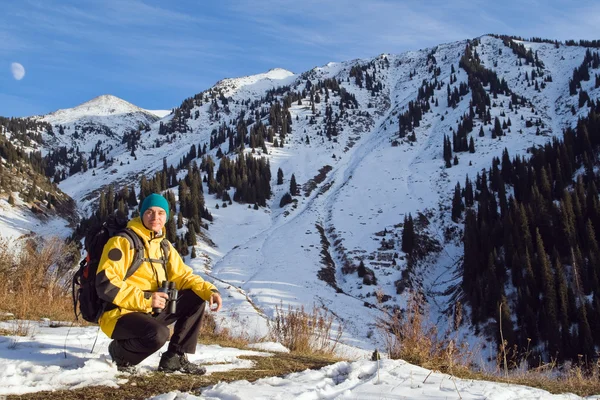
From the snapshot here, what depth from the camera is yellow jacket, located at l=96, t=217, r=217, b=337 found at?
3.49 m

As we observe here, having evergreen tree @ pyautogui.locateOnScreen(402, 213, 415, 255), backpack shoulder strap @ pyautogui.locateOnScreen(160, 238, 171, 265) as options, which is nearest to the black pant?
backpack shoulder strap @ pyautogui.locateOnScreen(160, 238, 171, 265)

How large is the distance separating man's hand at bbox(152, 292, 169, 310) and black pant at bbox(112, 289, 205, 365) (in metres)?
0.15

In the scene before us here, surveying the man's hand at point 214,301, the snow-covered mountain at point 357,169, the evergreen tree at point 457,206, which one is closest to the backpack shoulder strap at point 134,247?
the man's hand at point 214,301

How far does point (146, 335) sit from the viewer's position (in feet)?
11.8

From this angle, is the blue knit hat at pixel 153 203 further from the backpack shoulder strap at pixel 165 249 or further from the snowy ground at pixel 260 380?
the snowy ground at pixel 260 380

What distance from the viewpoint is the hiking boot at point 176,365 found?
3.89 m

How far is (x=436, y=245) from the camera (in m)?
52.4

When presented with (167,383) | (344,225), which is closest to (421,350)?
(167,383)

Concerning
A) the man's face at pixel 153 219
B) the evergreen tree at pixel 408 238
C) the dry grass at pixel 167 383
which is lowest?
the dry grass at pixel 167 383

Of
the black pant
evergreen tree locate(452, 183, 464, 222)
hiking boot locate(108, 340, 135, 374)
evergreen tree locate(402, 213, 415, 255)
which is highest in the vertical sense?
evergreen tree locate(452, 183, 464, 222)

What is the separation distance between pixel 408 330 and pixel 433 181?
6664cm

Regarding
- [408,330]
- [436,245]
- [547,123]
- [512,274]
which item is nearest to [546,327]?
[512,274]

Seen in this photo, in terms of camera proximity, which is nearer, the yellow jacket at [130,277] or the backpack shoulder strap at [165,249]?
the yellow jacket at [130,277]

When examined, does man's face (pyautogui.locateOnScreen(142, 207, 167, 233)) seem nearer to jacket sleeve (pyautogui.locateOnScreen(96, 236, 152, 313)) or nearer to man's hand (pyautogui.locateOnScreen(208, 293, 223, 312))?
jacket sleeve (pyautogui.locateOnScreen(96, 236, 152, 313))
